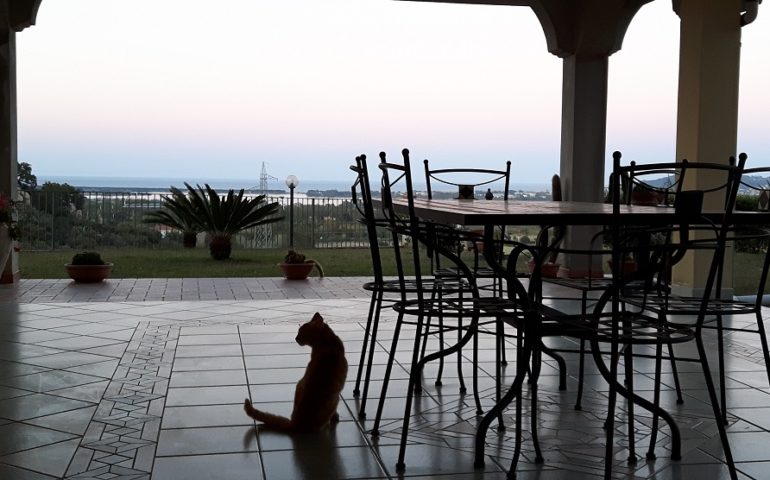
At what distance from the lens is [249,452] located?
110 inches

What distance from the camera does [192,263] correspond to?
10.7 meters

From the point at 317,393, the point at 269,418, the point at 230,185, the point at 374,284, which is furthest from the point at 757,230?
the point at 230,185

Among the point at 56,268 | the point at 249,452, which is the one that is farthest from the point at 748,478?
the point at 56,268

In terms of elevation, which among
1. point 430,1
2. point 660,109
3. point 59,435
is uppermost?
point 430,1

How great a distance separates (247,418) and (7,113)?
5.52m

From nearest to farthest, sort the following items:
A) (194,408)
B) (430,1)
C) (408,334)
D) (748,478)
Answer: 1. (748,478)
2. (194,408)
3. (408,334)
4. (430,1)

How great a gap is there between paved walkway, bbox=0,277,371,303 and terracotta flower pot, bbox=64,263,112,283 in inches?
3.8

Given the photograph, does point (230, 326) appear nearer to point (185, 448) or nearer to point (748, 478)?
point (185, 448)

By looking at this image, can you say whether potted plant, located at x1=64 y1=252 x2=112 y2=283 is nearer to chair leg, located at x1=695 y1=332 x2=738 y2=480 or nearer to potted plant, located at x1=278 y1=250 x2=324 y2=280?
potted plant, located at x1=278 y1=250 x2=324 y2=280

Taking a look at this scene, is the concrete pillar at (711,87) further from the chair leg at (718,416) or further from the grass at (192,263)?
the chair leg at (718,416)

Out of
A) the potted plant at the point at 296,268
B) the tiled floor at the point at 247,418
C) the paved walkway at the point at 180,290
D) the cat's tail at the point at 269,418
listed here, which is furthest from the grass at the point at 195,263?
the cat's tail at the point at 269,418

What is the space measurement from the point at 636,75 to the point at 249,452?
32.1 ft

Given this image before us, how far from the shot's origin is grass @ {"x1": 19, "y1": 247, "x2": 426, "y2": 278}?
31.7 feet

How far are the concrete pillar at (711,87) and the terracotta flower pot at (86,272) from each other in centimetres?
559
